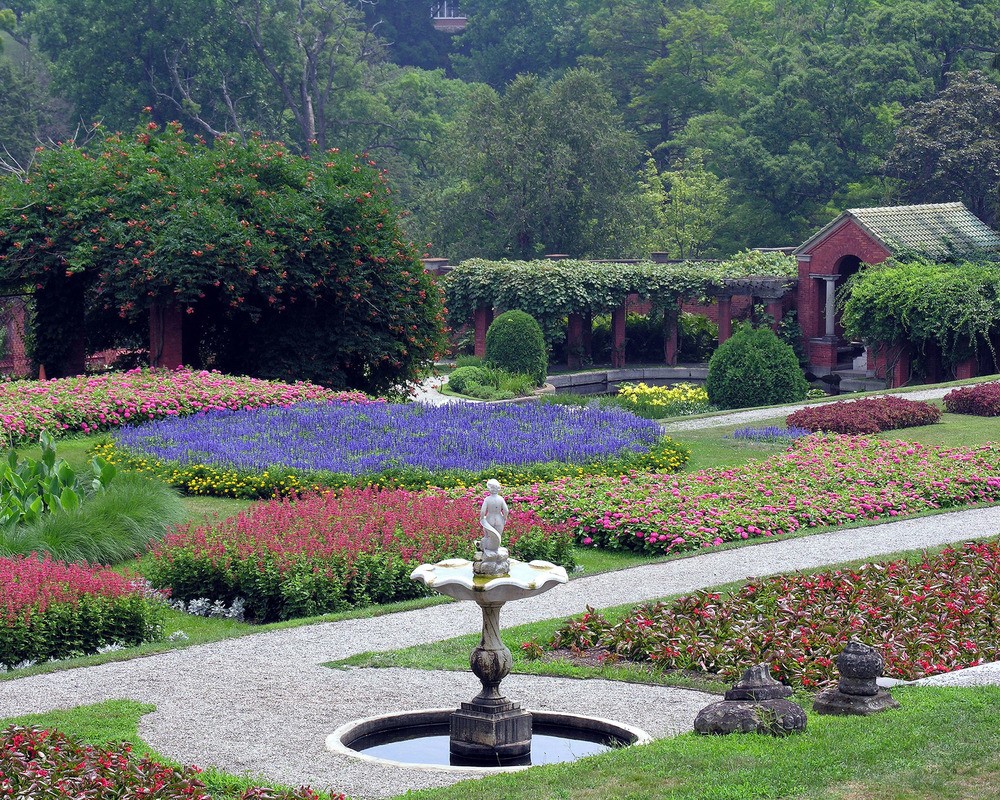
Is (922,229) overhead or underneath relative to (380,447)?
overhead

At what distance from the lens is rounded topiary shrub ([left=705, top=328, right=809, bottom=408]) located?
2970 centimetres

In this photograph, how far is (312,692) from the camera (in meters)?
9.65

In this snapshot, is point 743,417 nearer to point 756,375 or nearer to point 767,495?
point 756,375

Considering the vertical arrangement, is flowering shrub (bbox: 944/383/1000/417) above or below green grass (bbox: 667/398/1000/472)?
above

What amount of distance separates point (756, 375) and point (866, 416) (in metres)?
7.07

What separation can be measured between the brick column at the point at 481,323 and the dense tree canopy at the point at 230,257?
13.4 m

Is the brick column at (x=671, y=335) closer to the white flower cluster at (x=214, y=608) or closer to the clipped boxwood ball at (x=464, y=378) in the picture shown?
the clipped boxwood ball at (x=464, y=378)

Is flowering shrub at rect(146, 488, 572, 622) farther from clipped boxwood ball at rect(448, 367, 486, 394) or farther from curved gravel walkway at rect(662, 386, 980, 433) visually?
clipped boxwood ball at rect(448, 367, 486, 394)

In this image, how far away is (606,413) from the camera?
71.6 feet

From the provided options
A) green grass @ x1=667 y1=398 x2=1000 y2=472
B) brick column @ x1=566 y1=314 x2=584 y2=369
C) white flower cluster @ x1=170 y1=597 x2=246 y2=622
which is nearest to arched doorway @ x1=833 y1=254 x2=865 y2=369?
brick column @ x1=566 y1=314 x2=584 y2=369

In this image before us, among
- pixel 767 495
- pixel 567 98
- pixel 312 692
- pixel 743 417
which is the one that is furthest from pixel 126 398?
pixel 567 98

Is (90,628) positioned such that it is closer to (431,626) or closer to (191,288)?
(431,626)

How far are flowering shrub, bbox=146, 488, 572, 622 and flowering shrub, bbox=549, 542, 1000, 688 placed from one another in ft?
7.99

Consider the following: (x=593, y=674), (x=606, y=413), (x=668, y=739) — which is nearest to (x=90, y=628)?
(x=593, y=674)
